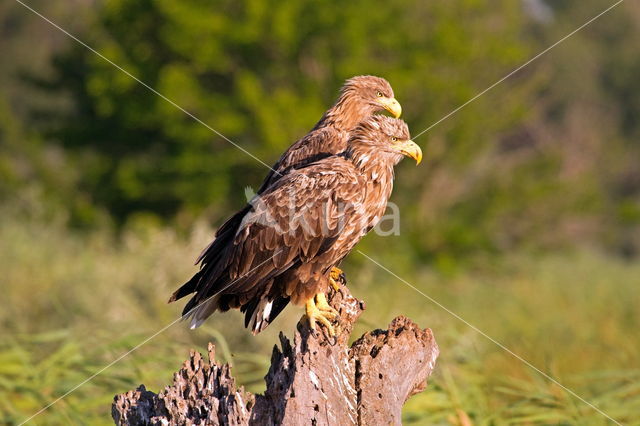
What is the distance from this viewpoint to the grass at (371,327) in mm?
6031

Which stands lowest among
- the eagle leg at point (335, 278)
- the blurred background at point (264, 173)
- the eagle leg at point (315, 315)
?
the eagle leg at point (315, 315)

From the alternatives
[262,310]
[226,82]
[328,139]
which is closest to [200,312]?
[262,310]

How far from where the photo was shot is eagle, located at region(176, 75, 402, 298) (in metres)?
5.08

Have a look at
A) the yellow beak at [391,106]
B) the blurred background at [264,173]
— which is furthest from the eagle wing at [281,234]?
the blurred background at [264,173]

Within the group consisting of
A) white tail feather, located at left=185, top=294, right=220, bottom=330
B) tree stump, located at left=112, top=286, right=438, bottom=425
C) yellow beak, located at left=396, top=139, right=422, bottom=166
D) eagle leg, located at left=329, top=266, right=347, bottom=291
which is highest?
yellow beak, located at left=396, top=139, right=422, bottom=166

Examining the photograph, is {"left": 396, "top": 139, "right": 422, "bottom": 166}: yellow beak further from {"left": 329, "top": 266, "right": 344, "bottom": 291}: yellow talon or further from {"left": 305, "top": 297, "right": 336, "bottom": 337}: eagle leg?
{"left": 305, "top": 297, "right": 336, "bottom": 337}: eagle leg

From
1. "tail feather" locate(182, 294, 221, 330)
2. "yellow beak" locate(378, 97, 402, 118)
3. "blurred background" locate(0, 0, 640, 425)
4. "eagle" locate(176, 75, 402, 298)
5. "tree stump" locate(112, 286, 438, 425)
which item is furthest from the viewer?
"blurred background" locate(0, 0, 640, 425)

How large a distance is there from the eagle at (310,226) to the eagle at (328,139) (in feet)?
0.25

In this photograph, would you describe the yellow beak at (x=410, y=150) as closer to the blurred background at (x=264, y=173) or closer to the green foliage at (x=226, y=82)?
the blurred background at (x=264, y=173)

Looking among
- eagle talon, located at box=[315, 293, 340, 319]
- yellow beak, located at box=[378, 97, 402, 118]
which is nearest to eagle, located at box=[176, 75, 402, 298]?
yellow beak, located at box=[378, 97, 402, 118]

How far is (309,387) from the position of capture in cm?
408

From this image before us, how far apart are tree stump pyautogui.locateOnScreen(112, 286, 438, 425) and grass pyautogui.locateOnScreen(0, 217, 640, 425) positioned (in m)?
0.64

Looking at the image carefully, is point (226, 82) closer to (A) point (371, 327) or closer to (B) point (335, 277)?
(A) point (371, 327)

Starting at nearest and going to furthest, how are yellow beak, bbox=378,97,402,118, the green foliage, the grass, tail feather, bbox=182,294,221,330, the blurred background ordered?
1. tail feather, bbox=182,294,221,330
2. the grass
3. yellow beak, bbox=378,97,402,118
4. the blurred background
5. the green foliage
